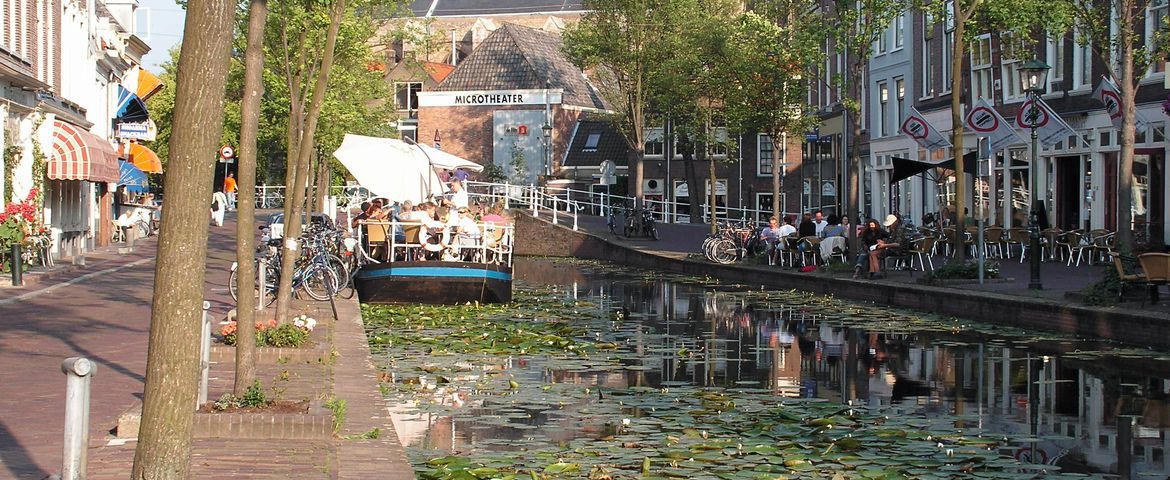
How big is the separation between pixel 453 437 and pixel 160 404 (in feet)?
15.4

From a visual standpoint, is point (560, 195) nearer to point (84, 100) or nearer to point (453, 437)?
point (84, 100)

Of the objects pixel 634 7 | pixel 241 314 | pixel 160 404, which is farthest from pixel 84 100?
pixel 160 404

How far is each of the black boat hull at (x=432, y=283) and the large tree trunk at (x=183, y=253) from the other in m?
18.3

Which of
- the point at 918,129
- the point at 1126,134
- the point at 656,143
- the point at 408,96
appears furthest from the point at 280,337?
the point at 408,96

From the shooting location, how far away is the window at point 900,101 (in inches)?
1864

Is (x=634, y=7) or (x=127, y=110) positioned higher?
(x=634, y=7)

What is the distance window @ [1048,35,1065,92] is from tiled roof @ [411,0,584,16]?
7610 cm

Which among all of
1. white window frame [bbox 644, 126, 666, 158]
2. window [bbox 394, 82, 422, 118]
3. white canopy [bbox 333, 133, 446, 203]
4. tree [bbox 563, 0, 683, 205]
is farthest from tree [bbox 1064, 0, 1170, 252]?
window [bbox 394, 82, 422, 118]

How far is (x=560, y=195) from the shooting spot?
73812mm

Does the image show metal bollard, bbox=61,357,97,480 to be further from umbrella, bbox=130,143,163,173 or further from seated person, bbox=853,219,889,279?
umbrella, bbox=130,143,163,173

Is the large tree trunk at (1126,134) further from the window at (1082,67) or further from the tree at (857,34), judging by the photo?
the window at (1082,67)

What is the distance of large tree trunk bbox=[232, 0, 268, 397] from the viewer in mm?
10078

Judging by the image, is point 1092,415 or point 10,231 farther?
point 10,231

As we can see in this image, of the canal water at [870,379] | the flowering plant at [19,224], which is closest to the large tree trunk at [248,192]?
the canal water at [870,379]
